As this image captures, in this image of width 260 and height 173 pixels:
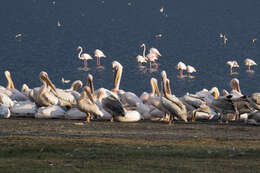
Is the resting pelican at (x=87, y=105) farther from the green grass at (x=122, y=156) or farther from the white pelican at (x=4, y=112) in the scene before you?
the green grass at (x=122, y=156)

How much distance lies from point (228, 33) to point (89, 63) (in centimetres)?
1873

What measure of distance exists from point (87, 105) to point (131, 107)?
5.10 feet

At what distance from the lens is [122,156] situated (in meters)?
11.1

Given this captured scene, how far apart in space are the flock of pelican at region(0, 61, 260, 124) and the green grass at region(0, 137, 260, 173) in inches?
180

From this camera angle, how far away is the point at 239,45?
53531 mm

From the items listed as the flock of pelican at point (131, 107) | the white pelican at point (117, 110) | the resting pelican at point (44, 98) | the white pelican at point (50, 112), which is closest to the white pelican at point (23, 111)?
the flock of pelican at point (131, 107)

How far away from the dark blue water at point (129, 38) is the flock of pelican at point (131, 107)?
15097 millimetres

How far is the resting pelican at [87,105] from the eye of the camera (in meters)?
17.7

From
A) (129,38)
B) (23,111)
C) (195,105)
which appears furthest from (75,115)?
(129,38)

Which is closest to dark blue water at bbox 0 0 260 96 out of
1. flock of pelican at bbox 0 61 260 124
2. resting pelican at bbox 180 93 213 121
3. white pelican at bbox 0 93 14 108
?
flock of pelican at bbox 0 61 260 124

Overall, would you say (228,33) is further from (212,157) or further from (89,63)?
(212,157)

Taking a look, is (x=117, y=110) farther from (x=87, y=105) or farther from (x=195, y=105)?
(x=195, y=105)

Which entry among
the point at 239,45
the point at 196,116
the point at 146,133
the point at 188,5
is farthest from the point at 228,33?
the point at 146,133

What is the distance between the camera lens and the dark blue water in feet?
129
